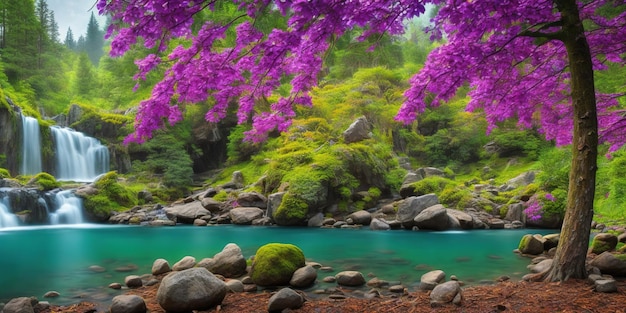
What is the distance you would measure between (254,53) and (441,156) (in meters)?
28.7

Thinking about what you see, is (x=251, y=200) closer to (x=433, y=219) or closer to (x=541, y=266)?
(x=433, y=219)

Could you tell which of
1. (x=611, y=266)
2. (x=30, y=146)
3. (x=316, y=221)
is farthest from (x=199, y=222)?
(x=30, y=146)

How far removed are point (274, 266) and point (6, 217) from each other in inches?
636

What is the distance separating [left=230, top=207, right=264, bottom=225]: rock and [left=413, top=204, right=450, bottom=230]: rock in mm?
6798

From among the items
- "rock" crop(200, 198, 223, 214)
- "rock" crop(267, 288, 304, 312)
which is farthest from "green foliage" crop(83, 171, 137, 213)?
"rock" crop(267, 288, 304, 312)

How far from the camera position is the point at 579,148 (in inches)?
191

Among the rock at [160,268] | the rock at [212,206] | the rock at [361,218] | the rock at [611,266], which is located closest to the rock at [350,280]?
the rock at [160,268]

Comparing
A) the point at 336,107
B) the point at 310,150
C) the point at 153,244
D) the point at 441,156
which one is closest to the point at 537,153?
the point at 441,156

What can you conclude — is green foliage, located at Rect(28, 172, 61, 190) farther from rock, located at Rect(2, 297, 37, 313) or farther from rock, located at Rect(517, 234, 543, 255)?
rock, located at Rect(517, 234, 543, 255)

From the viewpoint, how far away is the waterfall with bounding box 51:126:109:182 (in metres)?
26.6

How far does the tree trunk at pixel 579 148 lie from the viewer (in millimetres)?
4742

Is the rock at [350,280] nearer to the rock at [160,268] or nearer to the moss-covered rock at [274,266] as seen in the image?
the moss-covered rock at [274,266]

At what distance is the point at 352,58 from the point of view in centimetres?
3406

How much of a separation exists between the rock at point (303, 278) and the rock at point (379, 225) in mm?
8679
